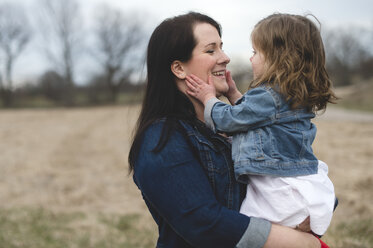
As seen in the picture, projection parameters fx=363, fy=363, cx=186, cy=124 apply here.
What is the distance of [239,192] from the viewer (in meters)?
1.54

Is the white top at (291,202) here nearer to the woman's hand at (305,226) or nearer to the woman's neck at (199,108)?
the woman's hand at (305,226)

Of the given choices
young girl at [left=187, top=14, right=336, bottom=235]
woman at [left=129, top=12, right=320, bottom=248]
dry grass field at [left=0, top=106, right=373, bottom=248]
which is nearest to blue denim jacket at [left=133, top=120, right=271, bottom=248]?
woman at [left=129, top=12, right=320, bottom=248]

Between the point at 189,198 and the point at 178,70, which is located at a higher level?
the point at 178,70

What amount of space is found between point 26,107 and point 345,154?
125 ft

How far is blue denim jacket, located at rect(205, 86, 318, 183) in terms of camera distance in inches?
58.2

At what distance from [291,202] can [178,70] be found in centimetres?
75

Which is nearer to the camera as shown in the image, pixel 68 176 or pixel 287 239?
pixel 287 239

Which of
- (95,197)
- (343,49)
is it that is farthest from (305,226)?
(343,49)

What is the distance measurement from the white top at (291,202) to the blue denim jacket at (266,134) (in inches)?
1.8

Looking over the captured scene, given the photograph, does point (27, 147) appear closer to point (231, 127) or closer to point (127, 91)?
point (231, 127)

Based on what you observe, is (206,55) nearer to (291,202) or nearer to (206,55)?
(206,55)

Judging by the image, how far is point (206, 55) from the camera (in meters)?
1.65

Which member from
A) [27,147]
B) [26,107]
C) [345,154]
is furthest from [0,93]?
[345,154]

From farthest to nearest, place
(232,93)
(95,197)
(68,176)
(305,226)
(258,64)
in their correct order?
(68,176) < (95,197) < (232,93) < (258,64) < (305,226)
